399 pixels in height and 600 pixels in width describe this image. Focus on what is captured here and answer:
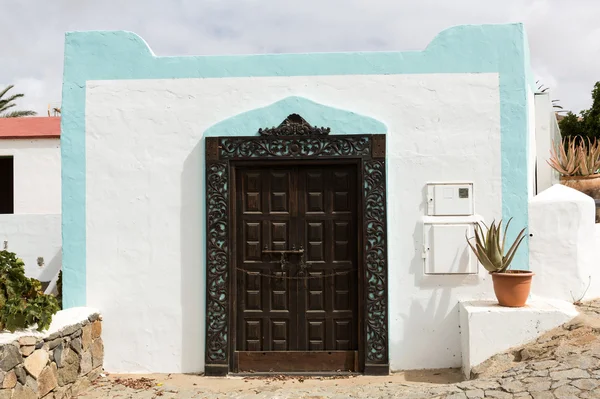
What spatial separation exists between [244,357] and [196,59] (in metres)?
3.20

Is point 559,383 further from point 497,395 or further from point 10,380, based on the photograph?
point 10,380

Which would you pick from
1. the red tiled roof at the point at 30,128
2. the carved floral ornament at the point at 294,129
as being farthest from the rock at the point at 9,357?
the red tiled roof at the point at 30,128

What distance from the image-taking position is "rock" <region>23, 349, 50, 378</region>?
4832 millimetres

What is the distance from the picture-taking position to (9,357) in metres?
4.63

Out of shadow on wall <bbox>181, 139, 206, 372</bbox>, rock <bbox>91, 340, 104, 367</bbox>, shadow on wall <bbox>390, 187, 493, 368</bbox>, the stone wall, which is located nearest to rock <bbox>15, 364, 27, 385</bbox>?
the stone wall

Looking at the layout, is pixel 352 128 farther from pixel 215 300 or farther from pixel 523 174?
pixel 215 300

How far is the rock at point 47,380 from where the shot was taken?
16.3 feet

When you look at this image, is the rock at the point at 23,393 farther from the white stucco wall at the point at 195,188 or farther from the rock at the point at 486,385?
the rock at the point at 486,385

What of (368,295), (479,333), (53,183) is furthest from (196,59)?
(53,183)

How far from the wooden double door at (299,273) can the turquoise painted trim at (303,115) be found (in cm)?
44

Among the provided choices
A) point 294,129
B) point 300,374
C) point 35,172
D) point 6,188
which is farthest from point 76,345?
point 6,188

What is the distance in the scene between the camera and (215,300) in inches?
237

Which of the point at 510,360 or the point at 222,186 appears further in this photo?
the point at 222,186

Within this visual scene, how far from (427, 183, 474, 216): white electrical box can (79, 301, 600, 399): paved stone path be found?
145 cm
